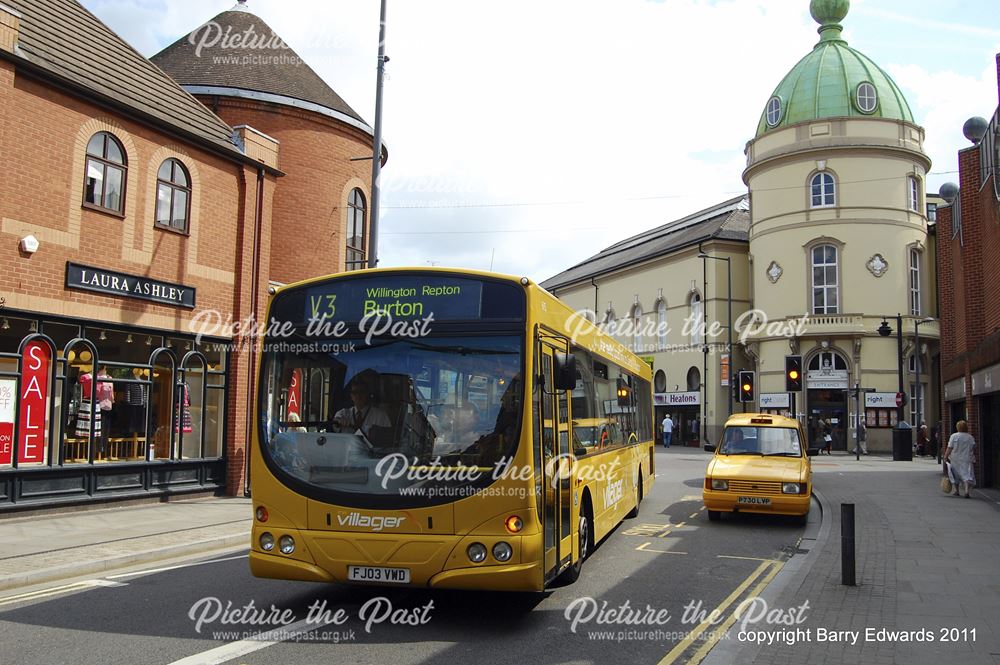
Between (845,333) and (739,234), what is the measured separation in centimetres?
949

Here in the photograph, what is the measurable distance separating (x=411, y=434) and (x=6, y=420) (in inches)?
356

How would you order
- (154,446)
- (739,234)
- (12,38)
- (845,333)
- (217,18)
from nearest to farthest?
(12,38)
(154,446)
(217,18)
(845,333)
(739,234)

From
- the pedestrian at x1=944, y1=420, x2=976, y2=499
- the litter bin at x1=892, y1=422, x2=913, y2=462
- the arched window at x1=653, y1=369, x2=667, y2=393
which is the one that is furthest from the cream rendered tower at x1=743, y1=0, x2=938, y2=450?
the pedestrian at x1=944, y1=420, x2=976, y2=499

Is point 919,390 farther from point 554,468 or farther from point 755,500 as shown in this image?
point 554,468

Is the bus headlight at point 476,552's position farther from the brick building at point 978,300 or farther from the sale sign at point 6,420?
the brick building at point 978,300

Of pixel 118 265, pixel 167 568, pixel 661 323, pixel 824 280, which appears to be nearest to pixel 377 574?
pixel 167 568

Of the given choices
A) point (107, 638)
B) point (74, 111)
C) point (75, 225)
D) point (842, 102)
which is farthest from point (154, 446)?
point (842, 102)

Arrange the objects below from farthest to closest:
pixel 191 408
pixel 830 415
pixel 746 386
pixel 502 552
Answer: pixel 830 415 < pixel 746 386 < pixel 191 408 < pixel 502 552

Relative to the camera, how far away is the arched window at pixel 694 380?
1842 inches

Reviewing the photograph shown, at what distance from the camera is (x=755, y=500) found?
1326cm

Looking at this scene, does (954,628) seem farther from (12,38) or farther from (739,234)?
(739,234)

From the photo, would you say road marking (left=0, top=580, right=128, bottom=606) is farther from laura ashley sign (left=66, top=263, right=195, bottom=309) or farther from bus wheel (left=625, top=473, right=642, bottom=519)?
bus wheel (left=625, top=473, right=642, bottom=519)

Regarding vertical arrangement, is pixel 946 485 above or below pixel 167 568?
above

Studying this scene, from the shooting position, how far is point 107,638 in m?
6.54
